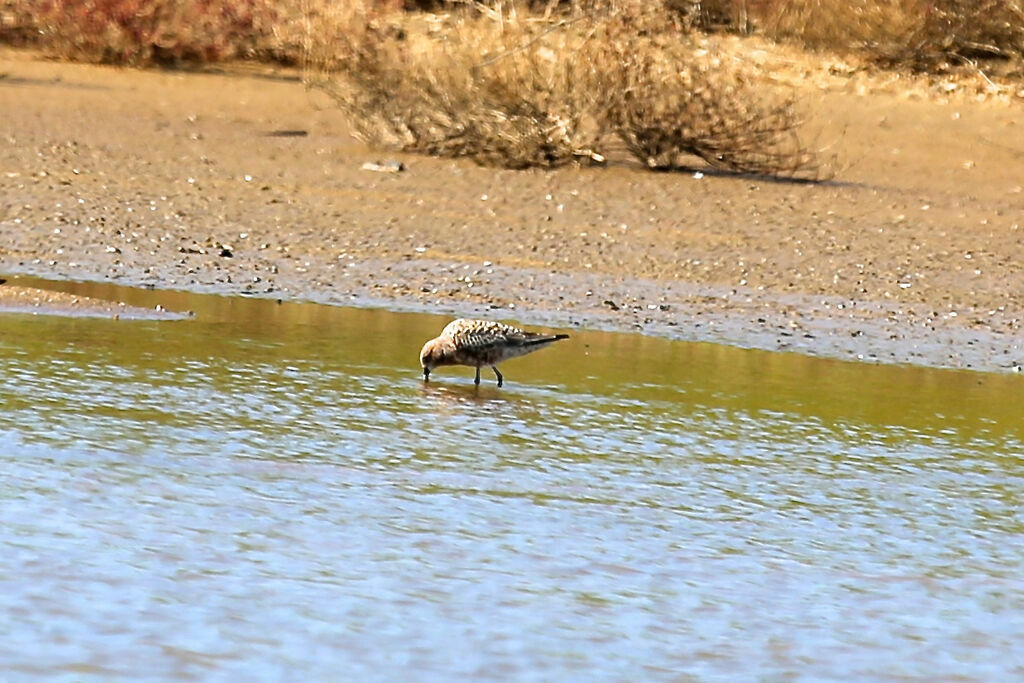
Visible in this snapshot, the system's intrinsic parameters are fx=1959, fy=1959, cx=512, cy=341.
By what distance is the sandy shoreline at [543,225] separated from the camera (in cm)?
916

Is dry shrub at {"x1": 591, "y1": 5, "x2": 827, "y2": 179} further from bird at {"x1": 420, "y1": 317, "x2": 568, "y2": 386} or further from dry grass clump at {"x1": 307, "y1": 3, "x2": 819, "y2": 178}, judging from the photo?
bird at {"x1": 420, "y1": 317, "x2": 568, "y2": 386}

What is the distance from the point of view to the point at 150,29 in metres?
14.8

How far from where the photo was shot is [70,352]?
745 cm

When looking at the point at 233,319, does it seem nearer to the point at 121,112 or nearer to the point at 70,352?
the point at 70,352

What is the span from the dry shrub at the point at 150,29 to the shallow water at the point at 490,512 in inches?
→ 273

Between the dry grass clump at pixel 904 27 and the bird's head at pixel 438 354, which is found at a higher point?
the dry grass clump at pixel 904 27

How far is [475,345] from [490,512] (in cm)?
169

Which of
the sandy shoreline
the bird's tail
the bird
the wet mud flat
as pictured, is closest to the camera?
the bird

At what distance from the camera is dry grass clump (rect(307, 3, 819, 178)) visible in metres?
12.1

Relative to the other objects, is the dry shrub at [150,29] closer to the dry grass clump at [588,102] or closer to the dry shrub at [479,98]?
the dry shrub at [479,98]

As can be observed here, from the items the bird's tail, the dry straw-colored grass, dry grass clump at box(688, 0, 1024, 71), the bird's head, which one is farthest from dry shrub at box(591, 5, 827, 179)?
the bird's head

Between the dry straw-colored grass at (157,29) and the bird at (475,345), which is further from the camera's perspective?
the dry straw-colored grass at (157,29)

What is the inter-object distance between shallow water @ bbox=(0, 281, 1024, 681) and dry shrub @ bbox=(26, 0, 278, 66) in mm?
6935

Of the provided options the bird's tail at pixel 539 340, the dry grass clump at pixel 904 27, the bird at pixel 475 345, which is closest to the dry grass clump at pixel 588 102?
the dry grass clump at pixel 904 27
